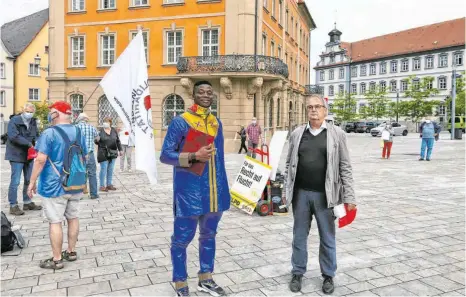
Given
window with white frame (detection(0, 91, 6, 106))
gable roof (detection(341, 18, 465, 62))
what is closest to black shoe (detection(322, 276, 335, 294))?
window with white frame (detection(0, 91, 6, 106))

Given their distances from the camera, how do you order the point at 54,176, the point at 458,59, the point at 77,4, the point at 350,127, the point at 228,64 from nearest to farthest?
the point at 54,176
the point at 228,64
the point at 77,4
the point at 350,127
the point at 458,59

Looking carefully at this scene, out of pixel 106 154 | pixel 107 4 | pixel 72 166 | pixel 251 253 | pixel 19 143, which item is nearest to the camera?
pixel 72 166

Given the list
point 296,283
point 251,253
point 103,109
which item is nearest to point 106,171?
point 251,253

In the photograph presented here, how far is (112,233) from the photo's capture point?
6.45 m

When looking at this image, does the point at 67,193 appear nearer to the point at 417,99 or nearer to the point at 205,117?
the point at 205,117

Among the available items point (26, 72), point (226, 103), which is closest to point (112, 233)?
point (226, 103)

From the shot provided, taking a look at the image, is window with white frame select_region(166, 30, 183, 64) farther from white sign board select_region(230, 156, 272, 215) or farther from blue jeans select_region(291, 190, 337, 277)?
blue jeans select_region(291, 190, 337, 277)

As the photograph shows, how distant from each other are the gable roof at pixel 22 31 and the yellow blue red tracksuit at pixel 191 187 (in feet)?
168

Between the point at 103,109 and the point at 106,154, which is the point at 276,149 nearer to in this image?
the point at 106,154

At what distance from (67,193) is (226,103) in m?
19.7

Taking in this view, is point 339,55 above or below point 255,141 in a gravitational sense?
above

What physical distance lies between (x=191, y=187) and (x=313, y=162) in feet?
4.08

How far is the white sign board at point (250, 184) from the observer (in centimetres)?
755

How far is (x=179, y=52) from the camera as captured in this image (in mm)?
25953
